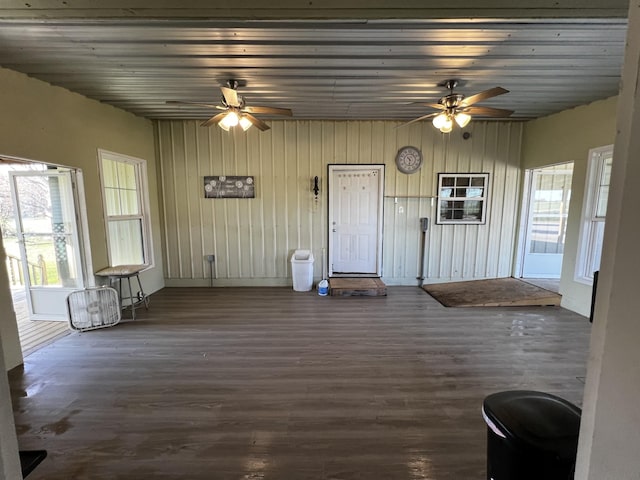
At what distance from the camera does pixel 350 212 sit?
5.43 m

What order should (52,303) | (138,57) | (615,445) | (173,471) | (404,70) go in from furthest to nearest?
(52,303) → (404,70) → (138,57) → (173,471) → (615,445)

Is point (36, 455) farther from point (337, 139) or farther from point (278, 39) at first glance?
point (337, 139)

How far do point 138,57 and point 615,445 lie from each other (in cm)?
390

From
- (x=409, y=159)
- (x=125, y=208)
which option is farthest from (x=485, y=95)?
(x=125, y=208)

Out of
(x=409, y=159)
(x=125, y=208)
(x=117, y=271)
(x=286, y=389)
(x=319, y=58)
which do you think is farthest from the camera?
(x=409, y=159)

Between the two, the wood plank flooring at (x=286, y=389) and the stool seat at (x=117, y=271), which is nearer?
the wood plank flooring at (x=286, y=389)

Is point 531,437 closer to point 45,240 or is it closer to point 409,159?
point 409,159

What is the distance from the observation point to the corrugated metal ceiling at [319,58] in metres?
2.32

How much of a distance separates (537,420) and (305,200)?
4.59 metres

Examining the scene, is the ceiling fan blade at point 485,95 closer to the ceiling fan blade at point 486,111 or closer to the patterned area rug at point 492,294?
the ceiling fan blade at point 486,111

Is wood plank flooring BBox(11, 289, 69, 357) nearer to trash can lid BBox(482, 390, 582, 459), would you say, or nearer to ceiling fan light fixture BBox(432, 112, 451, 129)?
trash can lid BBox(482, 390, 582, 459)

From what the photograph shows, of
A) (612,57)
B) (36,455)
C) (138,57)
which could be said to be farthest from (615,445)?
(138,57)

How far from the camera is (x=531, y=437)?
3.61 feet

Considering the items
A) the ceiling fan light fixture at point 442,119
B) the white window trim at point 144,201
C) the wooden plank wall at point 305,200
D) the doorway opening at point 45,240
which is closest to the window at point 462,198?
the wooden plank wall at point 305,200
